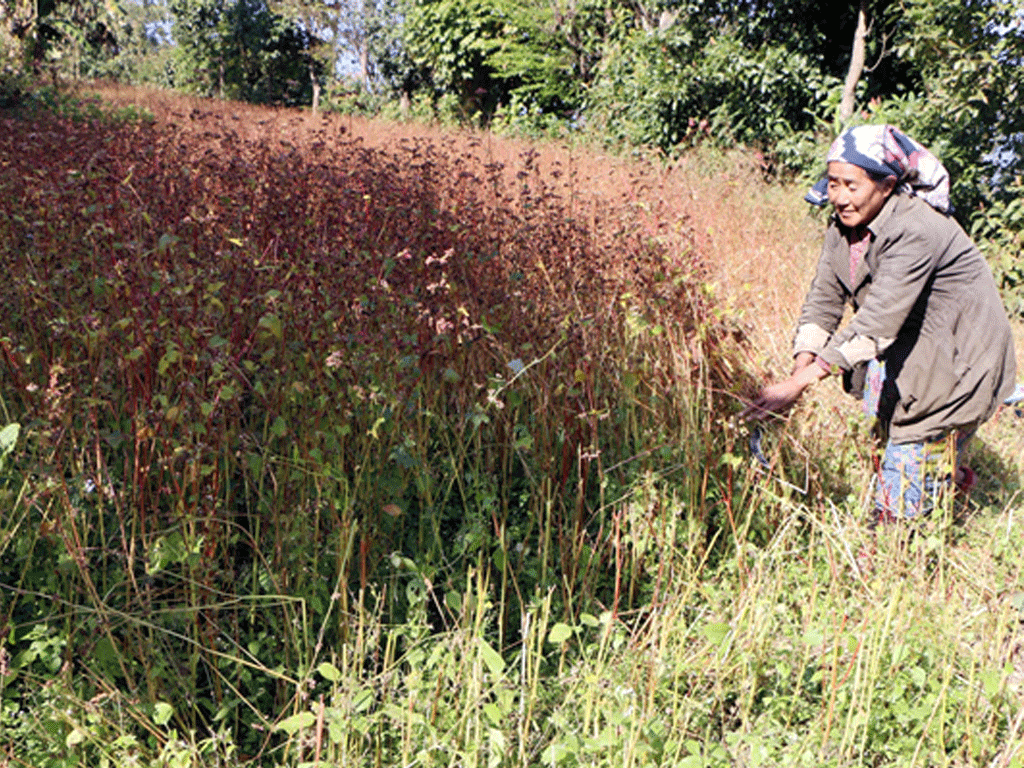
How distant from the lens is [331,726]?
171 cm

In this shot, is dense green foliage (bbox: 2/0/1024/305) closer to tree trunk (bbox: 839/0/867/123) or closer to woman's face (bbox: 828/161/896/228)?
tree trunk (bbox: 839/0/867/123)

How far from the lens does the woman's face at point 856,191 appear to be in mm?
2725

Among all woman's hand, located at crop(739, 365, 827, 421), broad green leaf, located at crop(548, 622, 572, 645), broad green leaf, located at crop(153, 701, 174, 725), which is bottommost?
broad green leaf, located at crop(153, 701, 174, 725)

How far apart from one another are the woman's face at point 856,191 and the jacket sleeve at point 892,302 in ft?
0.46

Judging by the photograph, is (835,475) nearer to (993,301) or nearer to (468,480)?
(993,301)

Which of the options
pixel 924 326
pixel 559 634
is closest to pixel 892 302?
pixel 924 326

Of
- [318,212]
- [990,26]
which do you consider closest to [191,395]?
[318,212]

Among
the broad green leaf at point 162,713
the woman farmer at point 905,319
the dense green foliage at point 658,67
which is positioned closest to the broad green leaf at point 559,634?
the broad green leaf at point 162,713

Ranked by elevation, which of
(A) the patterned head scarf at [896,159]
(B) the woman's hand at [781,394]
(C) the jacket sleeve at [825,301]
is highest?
(A) the patterned head scarf at [896,159]

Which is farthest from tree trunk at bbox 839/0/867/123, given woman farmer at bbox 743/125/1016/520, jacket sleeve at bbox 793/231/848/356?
woman farmer at bbox 743/125/1016/520

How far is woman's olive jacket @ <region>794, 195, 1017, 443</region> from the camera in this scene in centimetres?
269

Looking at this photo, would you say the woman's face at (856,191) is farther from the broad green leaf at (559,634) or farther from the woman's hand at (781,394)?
the broad green leaf at (559,634)

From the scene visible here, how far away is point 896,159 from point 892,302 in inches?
17.9

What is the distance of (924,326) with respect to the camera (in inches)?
114
